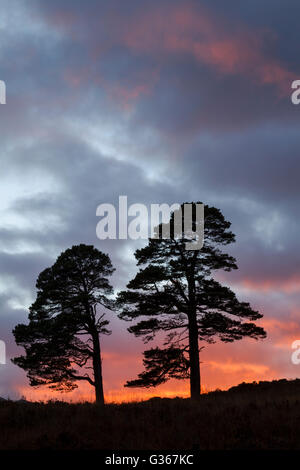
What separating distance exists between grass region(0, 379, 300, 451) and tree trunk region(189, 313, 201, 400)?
13.0m

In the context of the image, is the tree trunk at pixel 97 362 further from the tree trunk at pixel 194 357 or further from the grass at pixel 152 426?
the grass at pixel 152 426

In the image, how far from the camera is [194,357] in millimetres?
31188

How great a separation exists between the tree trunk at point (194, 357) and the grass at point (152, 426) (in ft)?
42.5

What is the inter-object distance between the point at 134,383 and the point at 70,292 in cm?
802

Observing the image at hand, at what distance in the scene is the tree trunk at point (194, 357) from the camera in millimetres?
30953

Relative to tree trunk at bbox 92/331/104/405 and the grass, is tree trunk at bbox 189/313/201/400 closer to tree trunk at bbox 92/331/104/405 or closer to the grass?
tree trunk at bbox 92/331/104/405

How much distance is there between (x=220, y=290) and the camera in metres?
31.5

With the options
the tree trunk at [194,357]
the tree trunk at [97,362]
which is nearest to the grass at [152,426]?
the tree trunk at [194,357]

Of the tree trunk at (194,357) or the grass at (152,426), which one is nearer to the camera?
the grass at (152,426)

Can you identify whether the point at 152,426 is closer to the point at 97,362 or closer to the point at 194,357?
the point at 194,357

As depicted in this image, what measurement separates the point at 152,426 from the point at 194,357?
17437 millimetres

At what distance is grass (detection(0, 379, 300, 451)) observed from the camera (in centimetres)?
1267

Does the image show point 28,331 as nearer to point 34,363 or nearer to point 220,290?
point 34,363
